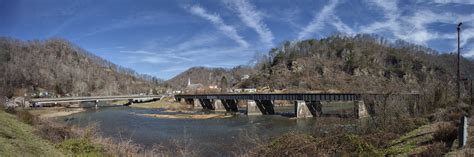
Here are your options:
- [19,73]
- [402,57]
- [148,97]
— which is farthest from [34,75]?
[402,57]

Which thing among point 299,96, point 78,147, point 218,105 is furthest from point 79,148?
point 218,105

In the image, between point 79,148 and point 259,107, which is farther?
point 259,107

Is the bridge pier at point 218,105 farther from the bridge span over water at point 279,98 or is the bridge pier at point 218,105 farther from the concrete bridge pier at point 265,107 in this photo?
the concrete bridge pier at point 265,107

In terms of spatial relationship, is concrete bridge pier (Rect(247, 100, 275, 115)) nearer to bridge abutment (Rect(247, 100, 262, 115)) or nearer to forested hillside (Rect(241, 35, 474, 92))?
bridge abutment (Rect(247, 100, 262, 115))

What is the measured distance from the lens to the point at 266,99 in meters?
72.3

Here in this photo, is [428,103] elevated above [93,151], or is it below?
above

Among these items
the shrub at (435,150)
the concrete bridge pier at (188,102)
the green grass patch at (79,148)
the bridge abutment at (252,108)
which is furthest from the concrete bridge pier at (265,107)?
the shrub at (435,150)

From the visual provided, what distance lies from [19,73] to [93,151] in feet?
631

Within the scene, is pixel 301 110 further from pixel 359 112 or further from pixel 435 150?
pixel 435 150

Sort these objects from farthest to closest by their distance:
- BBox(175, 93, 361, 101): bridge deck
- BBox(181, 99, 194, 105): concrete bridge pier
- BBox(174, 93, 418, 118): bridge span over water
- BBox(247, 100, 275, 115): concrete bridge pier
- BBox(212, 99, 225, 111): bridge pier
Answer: BBox(181, 99, 194, 105): concrete bridge pier, BBox(212, 99, 225, 111): bridge pier, BBox(247, 100, 275, 115): concrete bridge pier, BBox(174, 93, 418, 118): bridge span over water, BBox(175, 93, 361, 101): bridge deck

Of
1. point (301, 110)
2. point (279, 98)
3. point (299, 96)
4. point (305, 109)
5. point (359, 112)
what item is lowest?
point (301, 110)

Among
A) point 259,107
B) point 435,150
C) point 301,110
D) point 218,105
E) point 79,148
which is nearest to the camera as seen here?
point 435,150

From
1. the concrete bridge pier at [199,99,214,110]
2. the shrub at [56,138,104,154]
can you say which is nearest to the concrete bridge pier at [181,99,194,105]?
the concrete bridge pier at [199,99,214,110]

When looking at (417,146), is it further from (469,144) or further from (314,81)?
(314,81)
